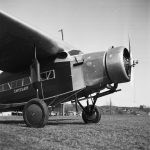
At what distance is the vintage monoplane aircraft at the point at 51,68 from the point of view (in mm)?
9641

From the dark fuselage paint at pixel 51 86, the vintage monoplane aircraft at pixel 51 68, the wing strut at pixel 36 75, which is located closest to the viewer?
the vintage monoplane aircraft at pixel 51 68

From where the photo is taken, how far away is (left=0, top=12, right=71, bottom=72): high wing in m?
9.27

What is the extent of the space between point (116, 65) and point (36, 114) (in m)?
3.91

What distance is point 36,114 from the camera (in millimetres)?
9508

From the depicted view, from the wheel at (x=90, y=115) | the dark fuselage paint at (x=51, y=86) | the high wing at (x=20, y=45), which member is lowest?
the wheel at (x=90, y=115)

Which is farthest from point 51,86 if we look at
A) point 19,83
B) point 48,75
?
point 19,83

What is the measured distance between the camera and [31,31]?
31.7ft

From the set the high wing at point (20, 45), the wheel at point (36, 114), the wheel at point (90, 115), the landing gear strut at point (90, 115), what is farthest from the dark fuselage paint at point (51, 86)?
the wheel at point (90, 115)

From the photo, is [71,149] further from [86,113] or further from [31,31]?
[86,113]

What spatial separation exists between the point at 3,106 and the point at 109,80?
236 inches

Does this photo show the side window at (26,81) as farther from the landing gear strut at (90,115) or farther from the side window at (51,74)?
the landing gear strut at (90,115)

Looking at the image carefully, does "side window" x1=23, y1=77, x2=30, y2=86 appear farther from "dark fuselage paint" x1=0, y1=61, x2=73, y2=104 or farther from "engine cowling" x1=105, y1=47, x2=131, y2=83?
"engine cowling" x1=105, y1=47, x2=131, y2=83

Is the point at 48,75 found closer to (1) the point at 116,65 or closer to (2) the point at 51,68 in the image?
(2) the point at 51,68

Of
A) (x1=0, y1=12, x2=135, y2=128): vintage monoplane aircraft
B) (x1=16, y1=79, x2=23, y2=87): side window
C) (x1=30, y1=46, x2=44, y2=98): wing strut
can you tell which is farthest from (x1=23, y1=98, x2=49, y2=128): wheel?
(x1=16, y1=79, x2=23, y2=87): side window
